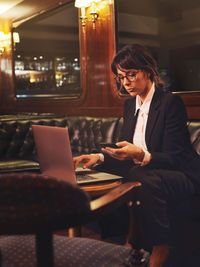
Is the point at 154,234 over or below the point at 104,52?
below

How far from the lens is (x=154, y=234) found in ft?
6.78

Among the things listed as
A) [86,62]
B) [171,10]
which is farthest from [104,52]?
[171,10]

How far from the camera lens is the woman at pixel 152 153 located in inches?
83.5

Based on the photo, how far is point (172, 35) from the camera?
3.42 metres

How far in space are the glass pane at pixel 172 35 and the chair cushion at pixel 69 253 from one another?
7.05 feet

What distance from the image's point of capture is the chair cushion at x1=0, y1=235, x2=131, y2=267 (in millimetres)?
1291

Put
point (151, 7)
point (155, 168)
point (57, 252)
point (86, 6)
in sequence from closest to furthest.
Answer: point (57, 252) → point (155, 168) → point (151, 7) → point (86, 6)

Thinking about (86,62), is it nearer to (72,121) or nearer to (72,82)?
(72,82)

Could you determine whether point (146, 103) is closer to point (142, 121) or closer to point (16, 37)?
point (142, 121)

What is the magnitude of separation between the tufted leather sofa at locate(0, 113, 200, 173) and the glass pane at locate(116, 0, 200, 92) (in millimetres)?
712

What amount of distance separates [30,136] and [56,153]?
260 centimetres

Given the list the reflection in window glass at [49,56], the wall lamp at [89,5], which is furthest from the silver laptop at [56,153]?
the reflection in window glass at [49,56]

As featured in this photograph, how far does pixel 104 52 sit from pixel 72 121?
897 millimetres

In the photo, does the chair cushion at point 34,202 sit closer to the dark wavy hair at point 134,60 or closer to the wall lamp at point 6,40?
the dark wavy hair at point 134,60
